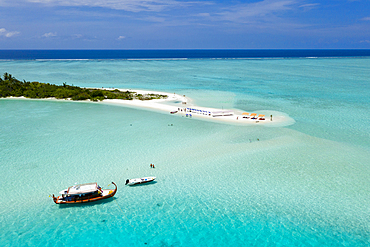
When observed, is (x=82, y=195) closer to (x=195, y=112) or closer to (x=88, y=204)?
(x=88, y=204)

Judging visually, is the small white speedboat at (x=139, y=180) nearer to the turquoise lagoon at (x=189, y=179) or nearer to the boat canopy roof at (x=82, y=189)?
the turquoise lagoon at (x=189, y=179)

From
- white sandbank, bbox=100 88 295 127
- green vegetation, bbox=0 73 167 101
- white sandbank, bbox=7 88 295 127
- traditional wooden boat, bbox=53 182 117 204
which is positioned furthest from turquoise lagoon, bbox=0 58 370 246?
green vegetation, bbox=0 73 167 101

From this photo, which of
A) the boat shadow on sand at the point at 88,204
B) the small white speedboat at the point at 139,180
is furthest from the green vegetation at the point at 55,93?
the boat shadow on sand at the point at 88,204

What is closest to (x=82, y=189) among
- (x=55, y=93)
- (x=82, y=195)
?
(x=82, y=195)

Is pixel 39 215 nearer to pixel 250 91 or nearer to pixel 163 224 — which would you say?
pixel 163 224

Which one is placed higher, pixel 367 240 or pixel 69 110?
pixel 69 110

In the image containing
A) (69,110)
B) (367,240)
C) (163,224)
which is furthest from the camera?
(69,110)

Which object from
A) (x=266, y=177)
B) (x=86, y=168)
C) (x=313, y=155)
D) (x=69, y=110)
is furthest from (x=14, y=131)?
(x=313, y=155)
